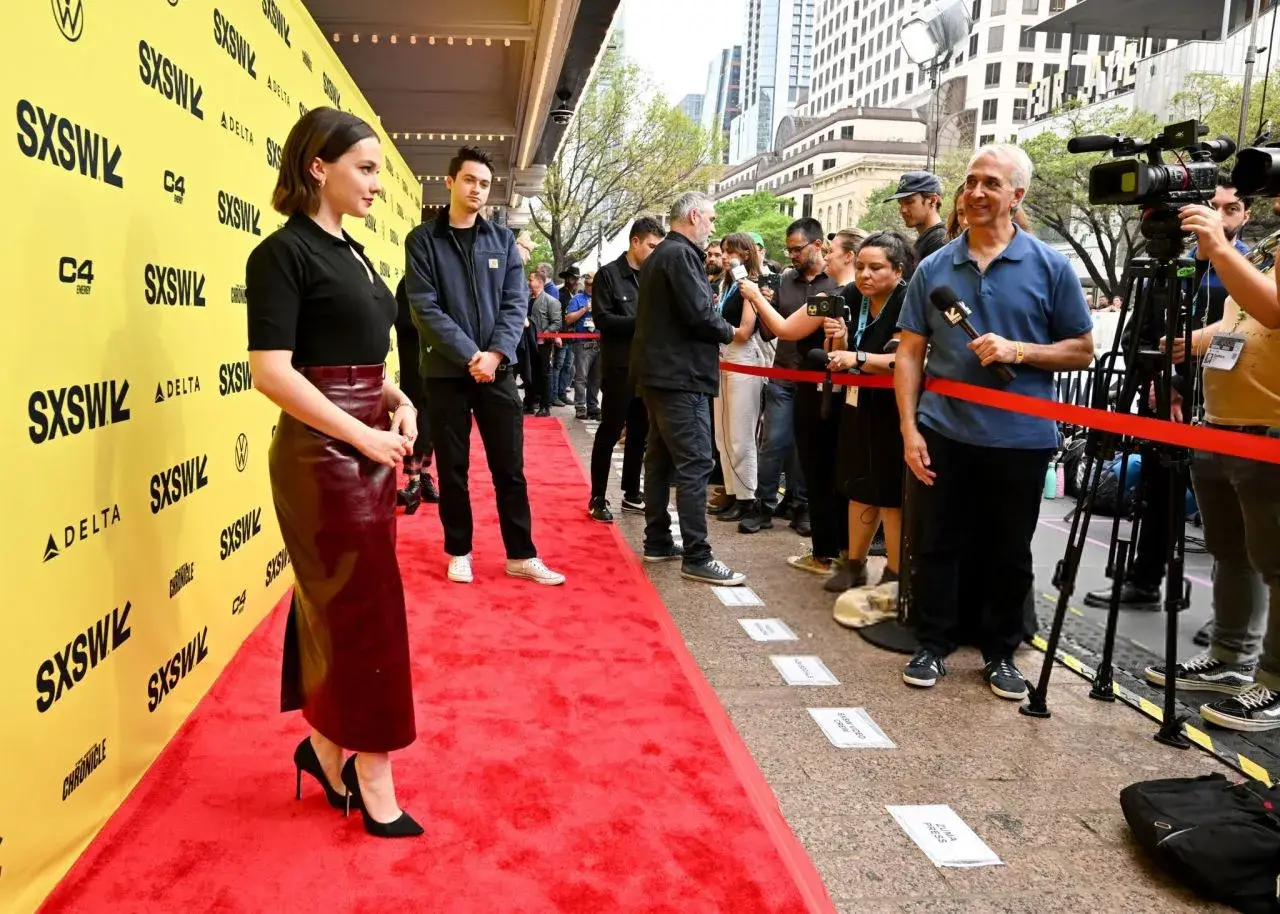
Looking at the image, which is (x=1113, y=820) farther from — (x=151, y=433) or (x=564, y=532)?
(x=564, y=532)

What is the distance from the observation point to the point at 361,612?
227 centimetres

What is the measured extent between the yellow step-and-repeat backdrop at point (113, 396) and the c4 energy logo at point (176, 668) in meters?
0.01

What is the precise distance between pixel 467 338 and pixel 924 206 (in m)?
2.27

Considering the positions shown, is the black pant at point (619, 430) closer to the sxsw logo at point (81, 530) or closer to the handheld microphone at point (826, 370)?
the handheld microphone at point (826, 370)

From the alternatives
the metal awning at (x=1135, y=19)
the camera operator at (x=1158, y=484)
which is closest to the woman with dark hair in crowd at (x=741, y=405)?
the camera operator at (x=1158, y=484)

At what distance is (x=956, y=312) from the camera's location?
338 cm

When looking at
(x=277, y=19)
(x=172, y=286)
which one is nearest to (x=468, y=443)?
(x=172, y=286)

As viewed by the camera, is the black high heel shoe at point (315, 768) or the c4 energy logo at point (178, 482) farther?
the c4 energy logo at point (178, 482)

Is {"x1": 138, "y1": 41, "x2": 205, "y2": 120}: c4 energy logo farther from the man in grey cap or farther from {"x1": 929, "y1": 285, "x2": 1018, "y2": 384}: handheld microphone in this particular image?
the man in grey cap

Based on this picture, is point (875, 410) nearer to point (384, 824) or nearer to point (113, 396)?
point (384, 824)

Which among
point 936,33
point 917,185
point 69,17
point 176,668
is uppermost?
point 936,33

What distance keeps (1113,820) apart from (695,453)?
2.72 meters

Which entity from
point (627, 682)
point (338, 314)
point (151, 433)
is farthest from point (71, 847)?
point (627, 682)

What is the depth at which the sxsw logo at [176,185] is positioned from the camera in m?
2.87
